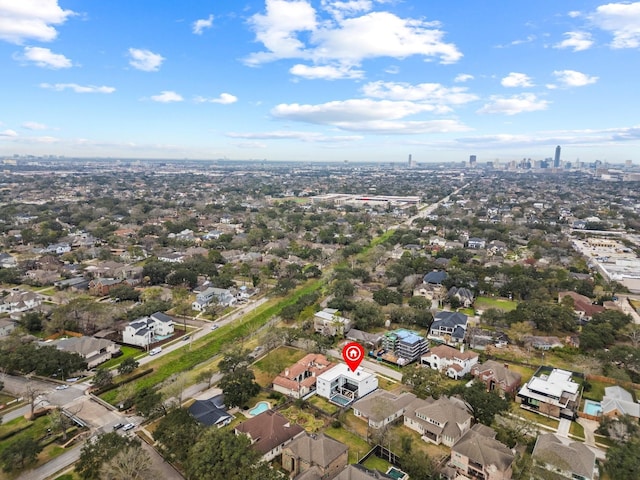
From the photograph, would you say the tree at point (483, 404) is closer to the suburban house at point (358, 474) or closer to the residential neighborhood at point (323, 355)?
the residential neighborhood at point (323, 355)

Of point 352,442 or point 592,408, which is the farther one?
point 592,408

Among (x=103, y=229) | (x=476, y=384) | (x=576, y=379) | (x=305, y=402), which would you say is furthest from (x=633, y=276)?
(x=103, y=229)

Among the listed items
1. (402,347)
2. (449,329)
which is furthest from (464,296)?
(402,347)

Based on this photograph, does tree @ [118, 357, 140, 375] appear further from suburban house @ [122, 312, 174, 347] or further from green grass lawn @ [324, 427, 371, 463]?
green grass lawn @ [324, 427, 371, 463]

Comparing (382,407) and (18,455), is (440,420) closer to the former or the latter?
(382,407)

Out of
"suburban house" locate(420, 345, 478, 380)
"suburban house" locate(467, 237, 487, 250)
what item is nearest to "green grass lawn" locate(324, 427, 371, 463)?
"suburban house" locate(420, 345, 478, 380)
